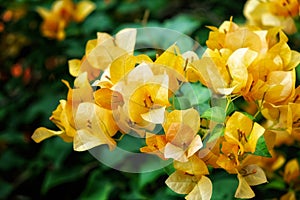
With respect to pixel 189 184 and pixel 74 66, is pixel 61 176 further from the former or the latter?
pixel 189 184

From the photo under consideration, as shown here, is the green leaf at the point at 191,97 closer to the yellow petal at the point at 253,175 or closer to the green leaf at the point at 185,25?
the yellow petal at the point at 253,175

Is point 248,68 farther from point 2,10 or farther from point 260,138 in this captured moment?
point 2,10

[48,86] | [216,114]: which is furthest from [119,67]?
[48,86]

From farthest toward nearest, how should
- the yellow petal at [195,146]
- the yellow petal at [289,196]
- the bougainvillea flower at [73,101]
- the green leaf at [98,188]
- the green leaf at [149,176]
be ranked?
the green leaf at [98,188], the green leaf at [149,176], the yellow petal at [289,196], the bougainvillea flower at [73,101], the yellow petal at [195,146]

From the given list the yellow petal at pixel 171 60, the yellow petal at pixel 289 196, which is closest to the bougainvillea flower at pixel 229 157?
the yellow petal at pixel 171 60

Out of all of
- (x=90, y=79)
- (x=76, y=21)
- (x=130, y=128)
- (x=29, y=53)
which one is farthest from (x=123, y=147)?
(x=29, y=53)
